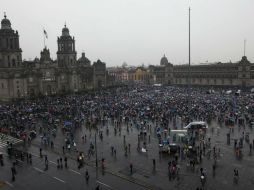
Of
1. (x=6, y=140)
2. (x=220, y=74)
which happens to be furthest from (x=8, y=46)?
(x=220, y=74)

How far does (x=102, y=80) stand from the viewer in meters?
96.0

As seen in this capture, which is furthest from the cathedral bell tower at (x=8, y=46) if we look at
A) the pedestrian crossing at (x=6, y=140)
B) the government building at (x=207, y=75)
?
the government building at (x=207, y=75)

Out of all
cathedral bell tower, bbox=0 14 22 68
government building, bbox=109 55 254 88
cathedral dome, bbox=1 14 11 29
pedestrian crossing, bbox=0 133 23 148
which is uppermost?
cathedral dome, bbox=1 14 11 29

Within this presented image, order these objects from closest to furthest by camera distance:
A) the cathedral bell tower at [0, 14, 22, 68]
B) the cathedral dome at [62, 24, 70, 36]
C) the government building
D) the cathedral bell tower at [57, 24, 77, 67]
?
the cathedral bell tower at [0, 14, 22, 68] < the cathedral dome at [62, 24, 70, 36] < the cathedral bell tower at [57, 24, 77, 67] < the government building

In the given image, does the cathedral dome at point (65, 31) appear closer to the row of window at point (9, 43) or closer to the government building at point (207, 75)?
the row of window at point (9, 43)

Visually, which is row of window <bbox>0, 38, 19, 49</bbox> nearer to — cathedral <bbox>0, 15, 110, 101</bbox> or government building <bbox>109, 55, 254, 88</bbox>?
cathedral <bbox>0, 15, 110, 101</bbox>

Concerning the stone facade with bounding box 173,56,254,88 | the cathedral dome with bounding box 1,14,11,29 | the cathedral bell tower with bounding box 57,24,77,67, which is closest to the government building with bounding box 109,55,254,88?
the stone facade with bounding box 173,56,254,88

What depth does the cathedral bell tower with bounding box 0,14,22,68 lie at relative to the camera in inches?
2520

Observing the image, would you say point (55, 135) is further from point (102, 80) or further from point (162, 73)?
point (162, 73)

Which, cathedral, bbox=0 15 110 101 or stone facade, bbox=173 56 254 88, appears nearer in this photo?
cathedral, bbox=0 15 110 101

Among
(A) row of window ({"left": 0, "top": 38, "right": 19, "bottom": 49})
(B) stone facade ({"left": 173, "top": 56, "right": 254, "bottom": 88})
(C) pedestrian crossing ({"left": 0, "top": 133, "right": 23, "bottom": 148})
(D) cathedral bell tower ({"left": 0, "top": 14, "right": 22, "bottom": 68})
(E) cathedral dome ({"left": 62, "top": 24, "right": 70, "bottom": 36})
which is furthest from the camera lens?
(B) stone facade ({"left": 173, "top": 56, "right": 254, "bottom": 88})

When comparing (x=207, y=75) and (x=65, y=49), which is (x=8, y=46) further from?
(x=207, y=75)

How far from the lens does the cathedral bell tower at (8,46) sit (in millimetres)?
64000

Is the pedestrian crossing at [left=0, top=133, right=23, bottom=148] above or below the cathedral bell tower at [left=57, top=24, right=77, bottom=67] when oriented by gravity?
below
